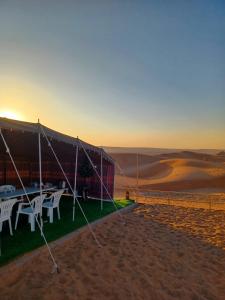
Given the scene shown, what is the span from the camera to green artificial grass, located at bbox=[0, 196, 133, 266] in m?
5.78

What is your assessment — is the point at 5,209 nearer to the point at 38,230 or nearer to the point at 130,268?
the point at 38,230

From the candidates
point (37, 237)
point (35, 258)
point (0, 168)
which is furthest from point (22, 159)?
point (35, 258)

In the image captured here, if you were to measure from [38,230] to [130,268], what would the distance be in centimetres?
278

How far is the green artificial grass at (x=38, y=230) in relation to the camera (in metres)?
5.78

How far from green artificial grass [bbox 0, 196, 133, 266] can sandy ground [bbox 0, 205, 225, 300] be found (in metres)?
0.36

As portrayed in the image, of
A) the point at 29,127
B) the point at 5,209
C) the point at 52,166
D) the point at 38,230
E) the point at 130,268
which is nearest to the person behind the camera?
the point at 130,268

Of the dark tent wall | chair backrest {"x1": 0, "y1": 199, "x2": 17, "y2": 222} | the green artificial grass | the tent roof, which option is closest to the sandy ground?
the green artificial grass

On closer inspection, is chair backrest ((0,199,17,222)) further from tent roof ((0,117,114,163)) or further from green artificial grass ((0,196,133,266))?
tent roof ((0,117,114,163))

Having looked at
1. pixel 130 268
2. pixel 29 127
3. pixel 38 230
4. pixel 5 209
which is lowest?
pixel 130 268

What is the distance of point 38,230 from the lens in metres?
7.30

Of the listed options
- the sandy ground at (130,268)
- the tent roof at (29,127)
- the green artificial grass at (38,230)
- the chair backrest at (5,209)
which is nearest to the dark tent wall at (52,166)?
the tent roof at (29,127)

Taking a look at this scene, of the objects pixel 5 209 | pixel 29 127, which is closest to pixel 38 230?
pixel 5 209

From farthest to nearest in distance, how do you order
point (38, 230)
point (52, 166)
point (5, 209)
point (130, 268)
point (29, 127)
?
point (52, 166)
point (38, 230)
point (29, 127)
point (5, 209)
point (130, 268)

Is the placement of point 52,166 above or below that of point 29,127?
below
